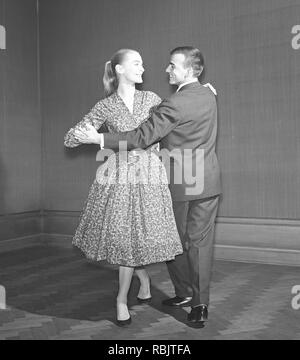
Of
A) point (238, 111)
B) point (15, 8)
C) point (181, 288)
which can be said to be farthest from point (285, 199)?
point (15, 8)

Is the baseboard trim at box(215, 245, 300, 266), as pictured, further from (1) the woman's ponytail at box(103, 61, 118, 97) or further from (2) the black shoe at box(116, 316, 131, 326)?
(1) the woman's ponytail at box(103, 61, 118, 97)

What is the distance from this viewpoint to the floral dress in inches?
91.5

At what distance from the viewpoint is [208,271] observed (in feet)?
7.99

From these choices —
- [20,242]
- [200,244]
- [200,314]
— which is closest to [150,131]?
[200,244]

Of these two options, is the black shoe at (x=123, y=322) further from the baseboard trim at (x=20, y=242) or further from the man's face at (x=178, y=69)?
the baseboard trim at (x=20, y=242)

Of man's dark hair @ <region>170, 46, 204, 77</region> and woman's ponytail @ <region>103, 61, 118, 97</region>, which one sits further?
woman's ponytail @ <region>103, 61, 118, 97</region>

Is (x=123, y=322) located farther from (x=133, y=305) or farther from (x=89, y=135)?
(x=89, y=135)

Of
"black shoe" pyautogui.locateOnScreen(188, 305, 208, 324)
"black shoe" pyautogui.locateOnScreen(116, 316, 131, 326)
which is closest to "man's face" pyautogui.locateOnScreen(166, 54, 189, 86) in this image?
"black shoe" pyautogui.locateOnScreen(188, 305, 208, 324)

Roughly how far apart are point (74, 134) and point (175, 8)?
2736 mm

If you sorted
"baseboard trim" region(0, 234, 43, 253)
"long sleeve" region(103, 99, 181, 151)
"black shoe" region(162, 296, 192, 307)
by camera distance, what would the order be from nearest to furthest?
→ "long sleeve" region(103, 99, 181, 151)
"black shoe" region(162, 296, 192, 307)
"baseboard trim" region(0, 234, 43, 253)

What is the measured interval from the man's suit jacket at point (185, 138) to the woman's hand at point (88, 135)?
0.05 m

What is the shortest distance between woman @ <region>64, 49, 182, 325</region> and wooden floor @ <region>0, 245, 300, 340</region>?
0.69 ft

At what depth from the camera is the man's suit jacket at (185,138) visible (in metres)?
2.27

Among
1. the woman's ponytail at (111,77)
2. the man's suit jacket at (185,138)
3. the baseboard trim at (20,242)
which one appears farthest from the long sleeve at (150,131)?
the baseboard trim at (20,242)
